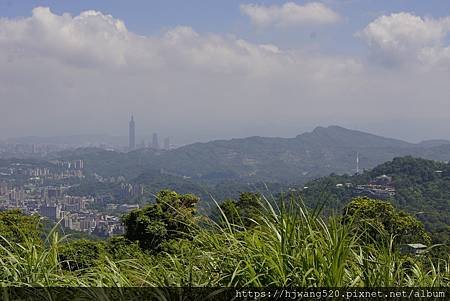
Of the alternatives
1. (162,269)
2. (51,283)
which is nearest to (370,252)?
(162,269)

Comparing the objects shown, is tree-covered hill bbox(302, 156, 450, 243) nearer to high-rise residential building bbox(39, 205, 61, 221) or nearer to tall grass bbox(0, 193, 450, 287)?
high-rise residential building bbox(39, 205, 61, 221)

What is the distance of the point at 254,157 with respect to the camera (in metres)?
167

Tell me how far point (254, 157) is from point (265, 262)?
16414 cm

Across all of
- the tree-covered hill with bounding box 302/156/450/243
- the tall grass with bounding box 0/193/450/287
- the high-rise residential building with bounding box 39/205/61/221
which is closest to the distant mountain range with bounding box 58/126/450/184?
the tree-covered hill with bounding box 302/156/450/243

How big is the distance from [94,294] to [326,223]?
1419 millimetres

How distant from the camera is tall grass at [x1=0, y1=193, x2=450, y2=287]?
2.73 m

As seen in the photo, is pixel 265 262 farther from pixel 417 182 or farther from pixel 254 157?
pixel 254 157

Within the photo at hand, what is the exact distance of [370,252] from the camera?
10.1 feet

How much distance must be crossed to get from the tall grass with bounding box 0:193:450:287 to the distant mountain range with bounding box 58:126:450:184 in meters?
121

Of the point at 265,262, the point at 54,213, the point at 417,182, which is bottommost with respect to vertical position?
the point at 417,182

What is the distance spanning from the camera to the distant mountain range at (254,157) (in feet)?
446

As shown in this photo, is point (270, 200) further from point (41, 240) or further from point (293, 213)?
point (41, 240)

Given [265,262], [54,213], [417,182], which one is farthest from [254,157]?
[265,262]

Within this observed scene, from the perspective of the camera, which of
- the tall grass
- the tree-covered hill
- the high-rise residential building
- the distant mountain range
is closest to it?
the tall grass
